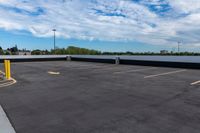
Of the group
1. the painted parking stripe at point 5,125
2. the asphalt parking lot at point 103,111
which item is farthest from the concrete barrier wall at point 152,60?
the painted parking stripe at point 5,125

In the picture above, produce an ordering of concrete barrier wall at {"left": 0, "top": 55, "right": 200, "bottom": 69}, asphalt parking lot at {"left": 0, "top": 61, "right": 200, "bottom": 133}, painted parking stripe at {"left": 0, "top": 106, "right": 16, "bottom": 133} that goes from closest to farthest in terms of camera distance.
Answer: painted parking stripe at {"left": 0, "top": 106, "right": 16, "bottom": 133}
asphalt parking lot at {"left": 0, "top": 61, "right": 200, "bottom": 133}
concrete barrier wall at {"left": 0, "top": 55, "right": 200, "bottom": 69}

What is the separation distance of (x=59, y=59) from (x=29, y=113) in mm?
24997

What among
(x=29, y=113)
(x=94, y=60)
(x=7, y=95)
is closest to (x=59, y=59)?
(x=94, y=60)

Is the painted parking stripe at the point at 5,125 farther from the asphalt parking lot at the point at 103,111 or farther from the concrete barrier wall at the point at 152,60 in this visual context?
the concrete barrier wall at the point at 152,60

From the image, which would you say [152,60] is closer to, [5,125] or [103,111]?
[103,111]

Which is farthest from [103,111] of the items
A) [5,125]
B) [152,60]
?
[152,60]

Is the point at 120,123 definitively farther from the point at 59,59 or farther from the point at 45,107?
the point at 59,59

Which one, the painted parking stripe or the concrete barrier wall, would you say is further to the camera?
the concrete barrier wall

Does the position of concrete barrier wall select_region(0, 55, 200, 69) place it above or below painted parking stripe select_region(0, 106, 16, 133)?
above

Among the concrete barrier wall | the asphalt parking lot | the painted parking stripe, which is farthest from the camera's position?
the concrete barrier wall

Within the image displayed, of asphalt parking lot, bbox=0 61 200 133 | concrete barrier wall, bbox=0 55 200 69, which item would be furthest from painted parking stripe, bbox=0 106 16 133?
concrete barrier wall, bbox=0 55 200 69

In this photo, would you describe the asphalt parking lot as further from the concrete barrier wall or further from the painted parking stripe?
the concrete barrier wall

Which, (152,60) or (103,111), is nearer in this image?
(103,111)

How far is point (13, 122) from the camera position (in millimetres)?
4391
